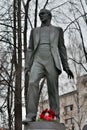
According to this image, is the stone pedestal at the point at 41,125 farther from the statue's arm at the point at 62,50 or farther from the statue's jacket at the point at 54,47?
the statue's arm at the point at 62,50

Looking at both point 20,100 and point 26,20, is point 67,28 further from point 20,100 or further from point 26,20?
point 20,100

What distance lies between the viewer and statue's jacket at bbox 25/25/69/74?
27.9ft

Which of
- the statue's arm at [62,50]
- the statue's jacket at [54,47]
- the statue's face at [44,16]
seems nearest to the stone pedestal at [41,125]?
the statue's jacket at [54,47]

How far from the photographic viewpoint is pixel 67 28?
20172mm

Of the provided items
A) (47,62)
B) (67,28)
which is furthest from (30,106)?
(67,28)

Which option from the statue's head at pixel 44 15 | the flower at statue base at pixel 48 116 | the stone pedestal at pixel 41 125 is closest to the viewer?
the stone pedestal at pixel 41 125

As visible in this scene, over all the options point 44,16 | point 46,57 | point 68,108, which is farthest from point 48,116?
point 68,108

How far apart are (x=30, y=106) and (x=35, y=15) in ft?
37.8

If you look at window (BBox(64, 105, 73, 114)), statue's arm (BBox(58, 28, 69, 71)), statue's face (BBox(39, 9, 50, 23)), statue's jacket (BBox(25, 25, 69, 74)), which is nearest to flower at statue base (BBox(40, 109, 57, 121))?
statue's jacket (BBox(25, 25, 69, 74))

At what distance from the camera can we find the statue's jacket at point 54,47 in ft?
27.9

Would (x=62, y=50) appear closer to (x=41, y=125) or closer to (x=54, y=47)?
(x=54, y=47)

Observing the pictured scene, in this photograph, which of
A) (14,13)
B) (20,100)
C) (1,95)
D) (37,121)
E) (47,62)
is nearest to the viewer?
(37,121)

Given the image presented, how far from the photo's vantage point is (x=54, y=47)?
855 cm

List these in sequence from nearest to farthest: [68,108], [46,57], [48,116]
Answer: [48,116] < [46,57] < [68,108]
